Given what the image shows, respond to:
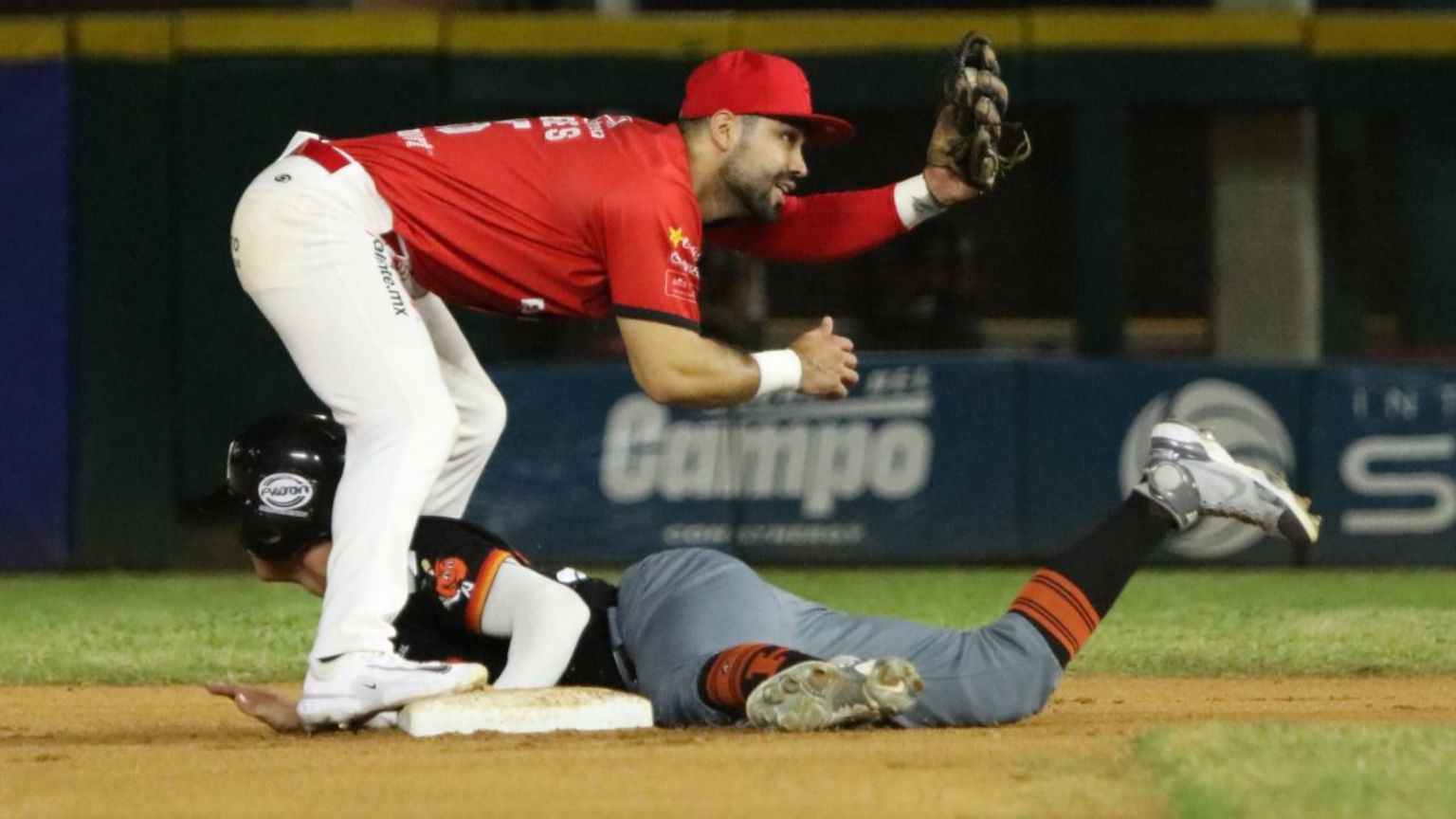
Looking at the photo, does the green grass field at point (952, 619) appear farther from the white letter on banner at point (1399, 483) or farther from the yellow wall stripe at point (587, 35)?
the yellow wall stripe at point (587, 35)

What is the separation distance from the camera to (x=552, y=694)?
4930 millimetres

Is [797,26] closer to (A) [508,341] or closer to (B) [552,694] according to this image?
(A) [508,341]

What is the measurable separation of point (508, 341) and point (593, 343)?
18.2 inches

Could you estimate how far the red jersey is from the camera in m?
5.06

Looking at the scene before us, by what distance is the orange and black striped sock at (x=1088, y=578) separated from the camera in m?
4.81

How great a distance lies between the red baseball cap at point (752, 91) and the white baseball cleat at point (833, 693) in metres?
1.40

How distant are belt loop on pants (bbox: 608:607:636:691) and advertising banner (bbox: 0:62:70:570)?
611 cm

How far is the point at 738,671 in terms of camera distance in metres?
4.65

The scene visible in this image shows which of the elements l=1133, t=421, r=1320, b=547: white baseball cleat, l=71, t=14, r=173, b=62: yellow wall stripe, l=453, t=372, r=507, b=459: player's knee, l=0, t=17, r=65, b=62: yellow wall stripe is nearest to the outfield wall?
l=71, t=14, r=173, b=62: yellow wall stripe

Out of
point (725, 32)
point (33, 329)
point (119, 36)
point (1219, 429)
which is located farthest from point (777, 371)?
point (119, 36)

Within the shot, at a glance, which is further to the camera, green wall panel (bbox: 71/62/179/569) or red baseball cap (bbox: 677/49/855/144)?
green wall panel (bbox: 71/62/179/569)

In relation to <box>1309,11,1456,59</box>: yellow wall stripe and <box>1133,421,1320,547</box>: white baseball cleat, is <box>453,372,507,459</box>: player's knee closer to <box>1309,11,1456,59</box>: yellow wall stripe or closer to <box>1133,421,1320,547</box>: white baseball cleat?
<box>1133,421,1320,547</box>: white baseball cleat

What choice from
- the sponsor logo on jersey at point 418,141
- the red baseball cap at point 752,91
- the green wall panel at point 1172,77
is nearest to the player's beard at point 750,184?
the red baseball cap at point 752,91

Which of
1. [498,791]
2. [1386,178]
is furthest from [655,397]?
[1386,178]
